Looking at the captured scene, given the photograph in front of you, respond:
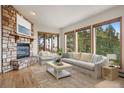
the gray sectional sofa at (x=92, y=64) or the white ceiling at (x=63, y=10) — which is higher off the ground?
the white ceiling at (x=63, y=10)

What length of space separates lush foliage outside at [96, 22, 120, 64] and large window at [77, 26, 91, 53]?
1.92 ft

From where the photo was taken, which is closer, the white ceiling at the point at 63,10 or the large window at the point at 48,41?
the white ceiling at the point at 63,10

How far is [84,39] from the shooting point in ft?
18.9

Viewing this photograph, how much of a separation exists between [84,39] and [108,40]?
62.1 inches

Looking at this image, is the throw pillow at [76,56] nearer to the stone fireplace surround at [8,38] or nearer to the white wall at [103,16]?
the white wall at [103,16]

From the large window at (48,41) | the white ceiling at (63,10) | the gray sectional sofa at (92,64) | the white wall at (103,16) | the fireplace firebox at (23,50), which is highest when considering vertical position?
the white ceiling at (63,10)

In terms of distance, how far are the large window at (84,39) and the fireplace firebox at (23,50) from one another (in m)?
3.13

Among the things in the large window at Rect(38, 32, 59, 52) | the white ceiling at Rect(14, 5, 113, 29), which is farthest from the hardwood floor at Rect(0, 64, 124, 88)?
the large window at Rect(38, 32, 59, 52)

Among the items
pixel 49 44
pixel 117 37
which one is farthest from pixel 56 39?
pixel 117 37

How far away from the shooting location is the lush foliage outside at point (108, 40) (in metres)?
4.00

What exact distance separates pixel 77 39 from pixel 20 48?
3450mm

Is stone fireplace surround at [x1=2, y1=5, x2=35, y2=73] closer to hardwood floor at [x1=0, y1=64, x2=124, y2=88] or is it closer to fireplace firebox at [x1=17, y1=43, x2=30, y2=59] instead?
fireplace firebox at [x1=17, y1=43, x2=30, y2=59]

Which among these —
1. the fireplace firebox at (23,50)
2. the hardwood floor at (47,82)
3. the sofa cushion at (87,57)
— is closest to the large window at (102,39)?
the sofa cushion at (87,57)

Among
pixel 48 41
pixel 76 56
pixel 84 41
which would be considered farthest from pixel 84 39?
pixel 48 41
